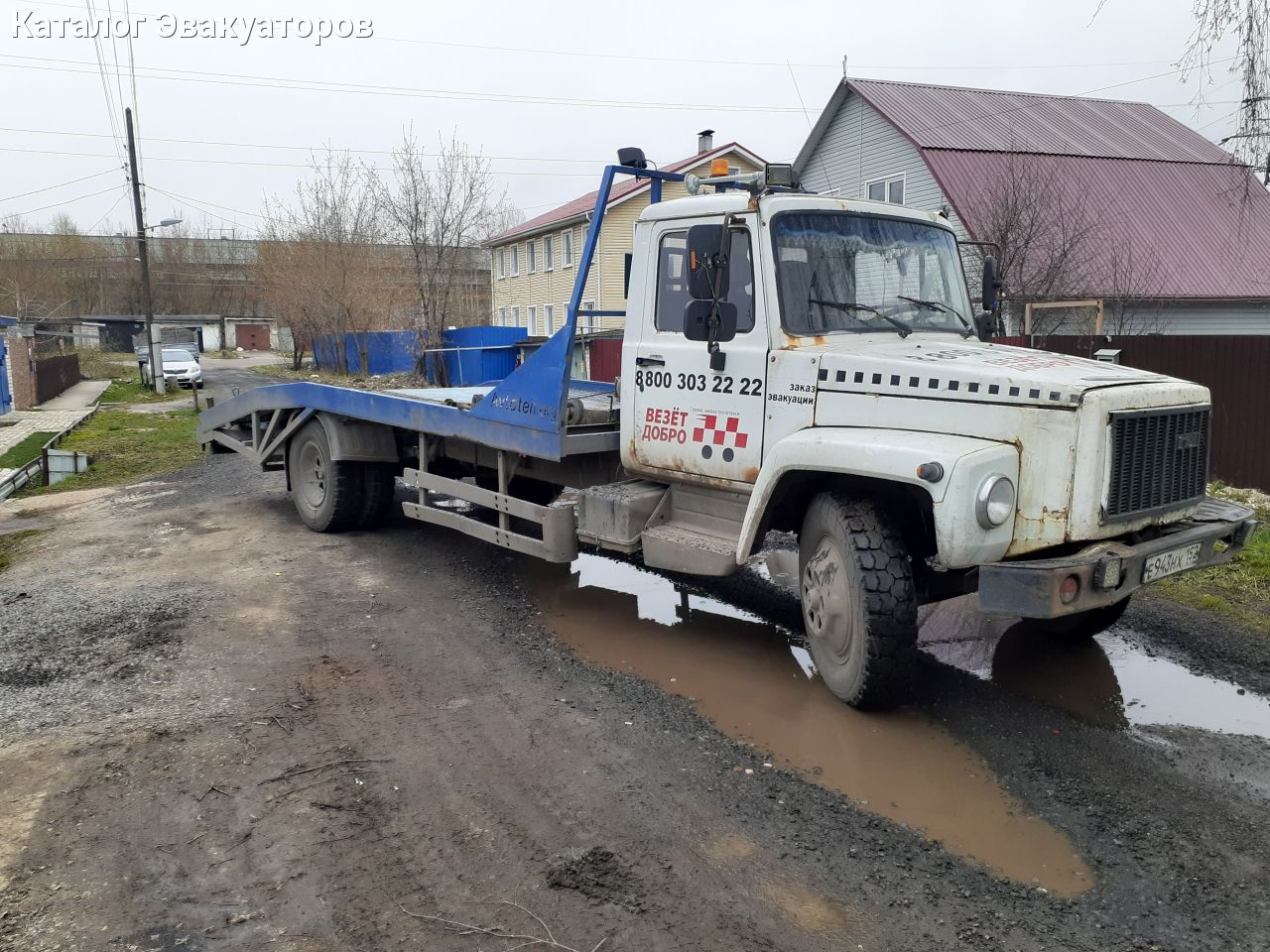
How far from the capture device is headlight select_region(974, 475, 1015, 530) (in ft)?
13.9

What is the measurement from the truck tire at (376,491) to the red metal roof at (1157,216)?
14205mm

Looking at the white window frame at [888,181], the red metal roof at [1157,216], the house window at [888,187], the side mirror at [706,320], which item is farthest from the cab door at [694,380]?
the house window at [888,187]

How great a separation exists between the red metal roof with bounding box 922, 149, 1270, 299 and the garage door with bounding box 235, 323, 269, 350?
223ft

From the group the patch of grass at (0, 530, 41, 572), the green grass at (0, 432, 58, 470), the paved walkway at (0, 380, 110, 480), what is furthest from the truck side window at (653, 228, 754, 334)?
the green grass at (0, 432, 58, 470)

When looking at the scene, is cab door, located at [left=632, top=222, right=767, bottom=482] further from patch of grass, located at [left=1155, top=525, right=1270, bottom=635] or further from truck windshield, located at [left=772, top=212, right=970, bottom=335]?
patch of grass, located at [left=1155, top=525, right=1270, bottom=635]

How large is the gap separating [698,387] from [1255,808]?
3362 millimetres

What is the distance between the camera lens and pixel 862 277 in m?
5.46

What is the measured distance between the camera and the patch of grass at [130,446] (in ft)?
42.0

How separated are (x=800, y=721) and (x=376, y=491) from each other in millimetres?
5351

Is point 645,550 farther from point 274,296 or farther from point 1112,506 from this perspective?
point 274,296

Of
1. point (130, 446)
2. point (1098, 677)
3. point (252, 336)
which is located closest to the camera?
point (1098, 677)

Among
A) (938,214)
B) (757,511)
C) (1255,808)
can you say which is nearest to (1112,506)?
(1255,808)

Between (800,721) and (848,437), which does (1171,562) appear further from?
(800,721)

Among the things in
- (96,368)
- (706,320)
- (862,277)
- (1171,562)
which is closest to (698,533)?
(706,320)
